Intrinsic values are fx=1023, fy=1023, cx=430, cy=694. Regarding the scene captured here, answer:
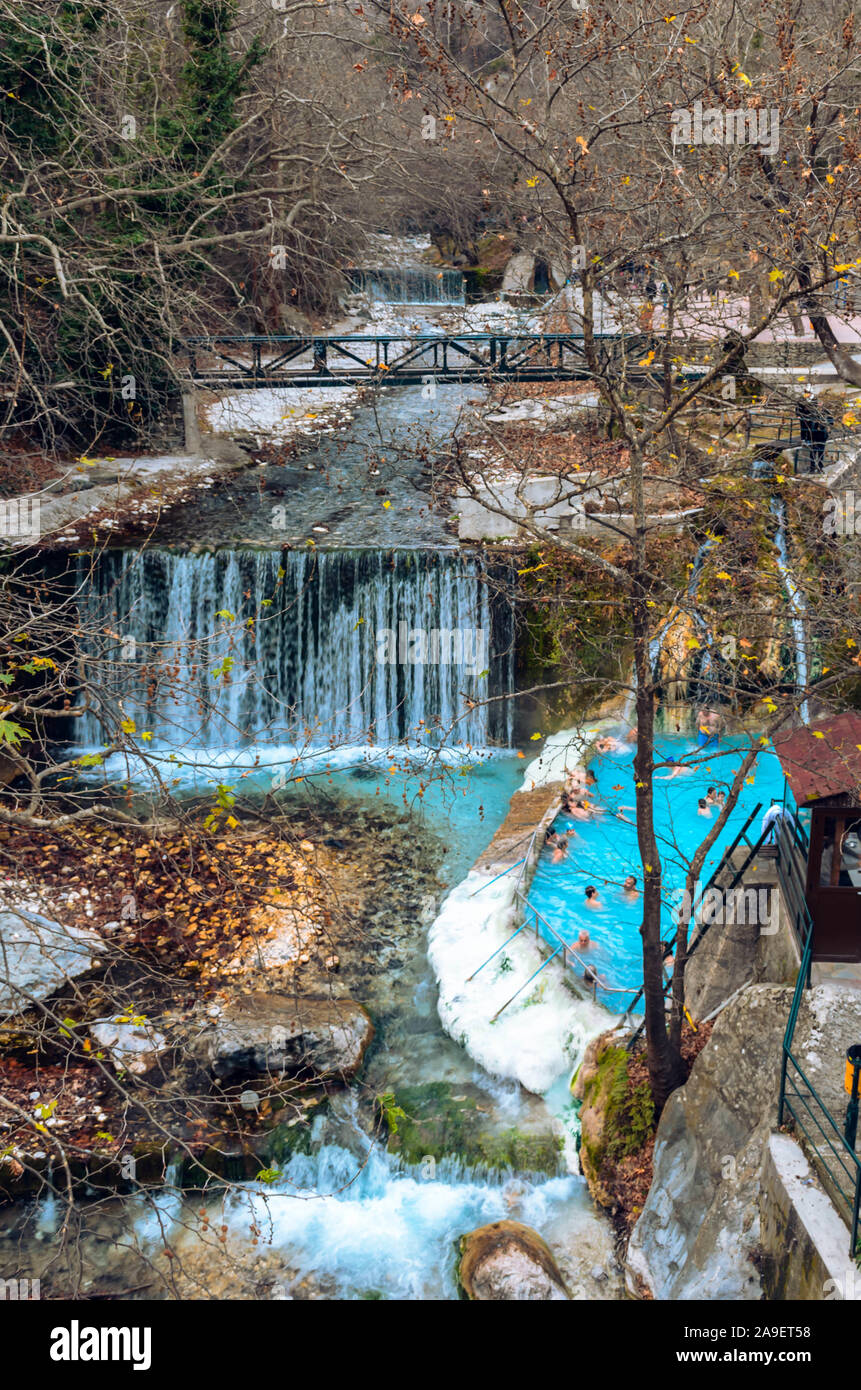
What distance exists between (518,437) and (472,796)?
7.42 meters

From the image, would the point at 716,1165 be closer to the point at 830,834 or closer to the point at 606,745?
the point at 830,834

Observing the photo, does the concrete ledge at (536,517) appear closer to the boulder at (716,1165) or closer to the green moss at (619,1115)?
the green moss at (619,1115)

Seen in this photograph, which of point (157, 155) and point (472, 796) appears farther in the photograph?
point (157, 155)

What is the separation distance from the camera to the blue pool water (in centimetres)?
1052

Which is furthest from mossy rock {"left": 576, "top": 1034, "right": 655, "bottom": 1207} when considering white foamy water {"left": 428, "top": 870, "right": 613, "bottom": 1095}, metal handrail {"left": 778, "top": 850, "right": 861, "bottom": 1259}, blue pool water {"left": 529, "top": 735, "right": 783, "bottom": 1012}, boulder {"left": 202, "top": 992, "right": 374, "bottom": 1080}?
boulder {"left": 202, "top": 992, "right": 374, "bottom": 1080}

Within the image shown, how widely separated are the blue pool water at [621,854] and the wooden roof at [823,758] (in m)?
1.83

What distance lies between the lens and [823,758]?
7.08 m

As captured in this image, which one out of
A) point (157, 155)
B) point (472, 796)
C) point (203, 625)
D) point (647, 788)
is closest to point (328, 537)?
point (203, 625)

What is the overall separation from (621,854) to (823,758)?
549cm

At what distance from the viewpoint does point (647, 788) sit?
23.7 feet

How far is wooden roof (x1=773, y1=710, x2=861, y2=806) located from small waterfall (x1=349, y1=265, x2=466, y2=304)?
81.7 ft

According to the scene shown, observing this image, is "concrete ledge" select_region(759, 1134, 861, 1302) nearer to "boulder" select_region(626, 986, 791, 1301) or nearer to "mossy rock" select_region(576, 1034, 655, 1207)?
"boulder" select_region(626, 986, 791, 1301)

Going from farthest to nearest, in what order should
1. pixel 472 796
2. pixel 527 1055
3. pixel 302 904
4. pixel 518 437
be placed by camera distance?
1. pixel 518 437
2. pixel 472 796
3. pixel 302 904
4. pixel 527 1055

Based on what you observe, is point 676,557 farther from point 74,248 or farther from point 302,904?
point 74,248
